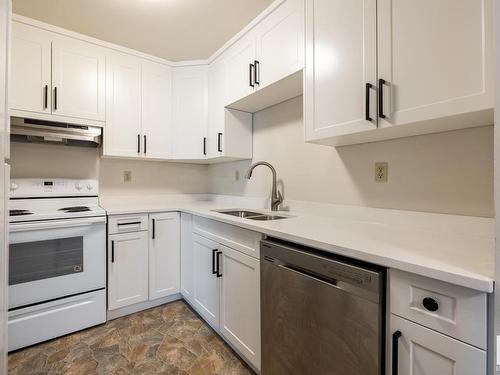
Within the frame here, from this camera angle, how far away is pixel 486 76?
826mm

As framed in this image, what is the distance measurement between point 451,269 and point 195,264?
174cm

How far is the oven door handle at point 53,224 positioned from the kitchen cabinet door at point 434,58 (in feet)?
6.66

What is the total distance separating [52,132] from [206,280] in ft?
5.67

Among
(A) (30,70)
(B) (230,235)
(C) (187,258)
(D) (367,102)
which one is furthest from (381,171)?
(A) (30,70)

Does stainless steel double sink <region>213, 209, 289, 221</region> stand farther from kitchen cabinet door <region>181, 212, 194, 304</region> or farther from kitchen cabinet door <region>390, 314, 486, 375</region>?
kitchen cabinet door <region>390, 314, 486, 375</region>

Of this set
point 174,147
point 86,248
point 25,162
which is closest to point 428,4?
point 174,147

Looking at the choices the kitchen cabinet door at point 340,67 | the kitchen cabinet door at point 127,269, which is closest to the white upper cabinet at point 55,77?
the kitchen cabinet door at point 127,269

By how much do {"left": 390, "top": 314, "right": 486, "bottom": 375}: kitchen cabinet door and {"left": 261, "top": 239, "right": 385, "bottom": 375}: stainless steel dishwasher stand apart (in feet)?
0.21

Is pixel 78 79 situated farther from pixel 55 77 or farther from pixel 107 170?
pixel 107 170

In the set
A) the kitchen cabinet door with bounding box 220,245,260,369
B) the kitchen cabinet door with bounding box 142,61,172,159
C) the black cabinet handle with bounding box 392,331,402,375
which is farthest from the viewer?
the kitchen cabinet door with bounding box 142,61,172,159

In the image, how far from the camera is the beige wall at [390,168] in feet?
3.68

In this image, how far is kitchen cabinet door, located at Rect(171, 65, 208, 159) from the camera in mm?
2580

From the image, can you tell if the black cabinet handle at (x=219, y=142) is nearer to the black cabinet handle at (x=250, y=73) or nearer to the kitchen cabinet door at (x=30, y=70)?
the black cabinet handle at (x=250, y=73)

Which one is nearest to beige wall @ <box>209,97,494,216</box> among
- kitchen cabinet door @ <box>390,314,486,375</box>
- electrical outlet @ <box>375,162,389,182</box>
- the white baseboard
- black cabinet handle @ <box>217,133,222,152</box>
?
electrical outlet @ <box>375,162,389,182</box>
